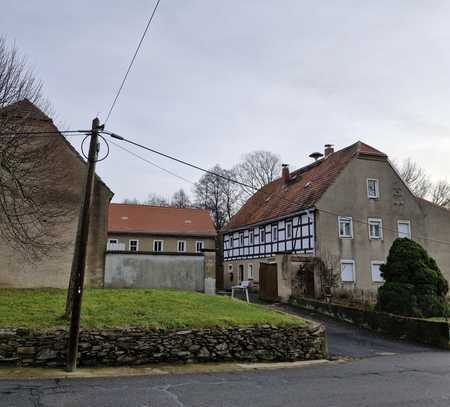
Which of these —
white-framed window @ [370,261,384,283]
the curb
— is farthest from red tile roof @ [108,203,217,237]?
the curb

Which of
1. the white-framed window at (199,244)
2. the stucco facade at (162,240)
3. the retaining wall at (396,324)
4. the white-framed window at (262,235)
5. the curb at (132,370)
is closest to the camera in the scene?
the curb at (132,370)

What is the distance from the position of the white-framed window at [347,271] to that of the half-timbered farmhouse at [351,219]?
0.06 ft

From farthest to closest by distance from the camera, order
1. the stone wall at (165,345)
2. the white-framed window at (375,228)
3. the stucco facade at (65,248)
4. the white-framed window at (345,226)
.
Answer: the white-framed window at (375,228), the white-framed window at (345,226), the stucco facade at (65,248), the stone wall at (165,345)

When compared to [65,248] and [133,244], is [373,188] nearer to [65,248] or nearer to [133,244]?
[65,248]

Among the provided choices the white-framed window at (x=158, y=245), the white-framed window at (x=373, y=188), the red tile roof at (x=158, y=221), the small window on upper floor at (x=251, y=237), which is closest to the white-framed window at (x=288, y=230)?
the small window on upper floor at (x=251, y=237)

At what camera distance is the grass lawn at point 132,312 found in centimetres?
1030

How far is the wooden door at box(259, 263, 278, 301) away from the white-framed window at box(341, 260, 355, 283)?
4716 mm

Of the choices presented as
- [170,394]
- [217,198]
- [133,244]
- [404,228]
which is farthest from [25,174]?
[217,198]

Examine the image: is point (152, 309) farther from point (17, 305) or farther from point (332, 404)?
point (332, 404)

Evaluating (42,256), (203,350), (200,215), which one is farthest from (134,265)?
(200,215)

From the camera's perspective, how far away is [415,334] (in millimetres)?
15844

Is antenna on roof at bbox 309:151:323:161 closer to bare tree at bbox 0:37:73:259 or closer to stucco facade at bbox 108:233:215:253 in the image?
stucco facade at bbox 108:233:215:253

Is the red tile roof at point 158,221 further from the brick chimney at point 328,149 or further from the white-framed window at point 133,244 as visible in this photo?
the brick chimney at point 328,149

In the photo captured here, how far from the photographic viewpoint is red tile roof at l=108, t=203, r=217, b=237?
138ft
